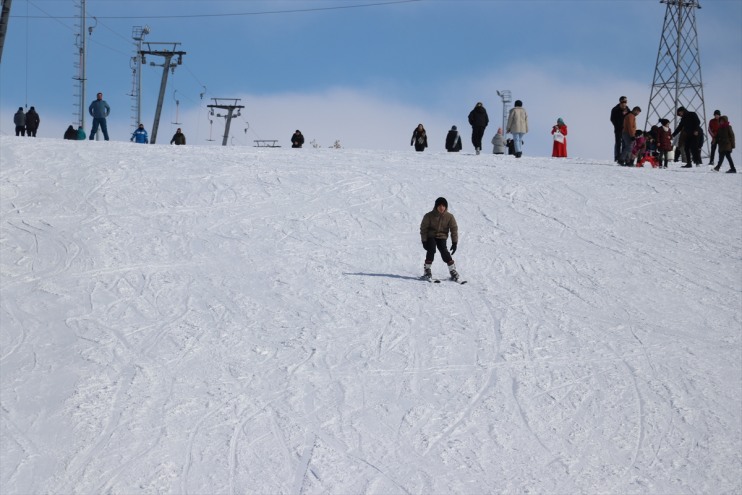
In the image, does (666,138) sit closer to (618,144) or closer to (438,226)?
(618,144)

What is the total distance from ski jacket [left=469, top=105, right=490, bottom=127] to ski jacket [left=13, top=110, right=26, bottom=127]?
1626 centimetres

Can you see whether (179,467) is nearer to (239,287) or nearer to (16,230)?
(239,287)

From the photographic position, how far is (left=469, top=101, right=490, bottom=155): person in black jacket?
29234 mm

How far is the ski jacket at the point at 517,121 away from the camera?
91.1 feet

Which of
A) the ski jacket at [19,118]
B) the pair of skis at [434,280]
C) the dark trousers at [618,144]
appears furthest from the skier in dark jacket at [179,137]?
the pair of skis at [434,280]

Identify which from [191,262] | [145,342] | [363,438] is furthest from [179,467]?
[191,262]

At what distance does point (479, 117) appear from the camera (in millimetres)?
29234

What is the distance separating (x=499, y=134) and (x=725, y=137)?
34.4 feet

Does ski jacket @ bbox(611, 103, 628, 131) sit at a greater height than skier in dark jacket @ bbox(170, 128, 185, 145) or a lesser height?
greater

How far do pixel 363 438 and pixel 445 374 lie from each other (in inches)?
79.5

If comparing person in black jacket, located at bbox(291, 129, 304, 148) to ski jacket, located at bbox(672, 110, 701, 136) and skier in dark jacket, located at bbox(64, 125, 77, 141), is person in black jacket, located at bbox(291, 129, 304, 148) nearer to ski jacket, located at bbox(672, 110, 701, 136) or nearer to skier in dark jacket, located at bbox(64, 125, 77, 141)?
skier in dark jacket, located at bbox(64, 125, 77, 141)

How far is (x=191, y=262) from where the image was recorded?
16.5 metres

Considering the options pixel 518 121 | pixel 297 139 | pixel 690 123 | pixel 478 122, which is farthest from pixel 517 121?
pixel 297 139

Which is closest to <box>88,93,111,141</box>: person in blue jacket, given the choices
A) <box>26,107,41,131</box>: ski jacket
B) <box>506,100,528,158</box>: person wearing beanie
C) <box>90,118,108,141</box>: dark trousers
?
<box>90,118,108,141</box>: dark trousers
